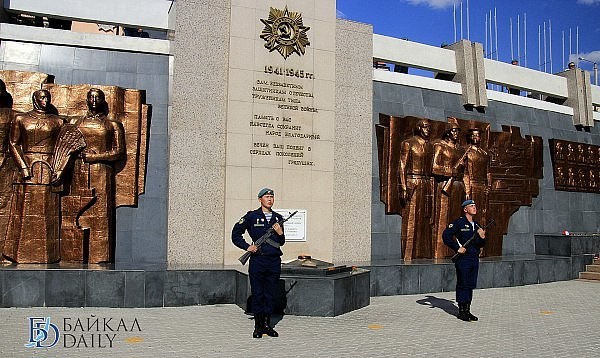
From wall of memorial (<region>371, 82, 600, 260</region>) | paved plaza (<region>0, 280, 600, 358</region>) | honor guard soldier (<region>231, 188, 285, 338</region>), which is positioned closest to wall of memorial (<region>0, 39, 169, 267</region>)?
paved plaza (<region>0, 280, 600, 358</region>)

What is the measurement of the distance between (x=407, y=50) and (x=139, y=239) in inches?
272

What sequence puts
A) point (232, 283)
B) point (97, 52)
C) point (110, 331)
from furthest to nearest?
point (97, 52)
point (232, 283)
point (110, 331)

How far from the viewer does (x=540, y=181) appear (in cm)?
1413

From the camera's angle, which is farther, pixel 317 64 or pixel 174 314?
pixel 317 64

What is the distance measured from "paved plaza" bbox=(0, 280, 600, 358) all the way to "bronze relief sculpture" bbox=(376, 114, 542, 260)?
3.12 m

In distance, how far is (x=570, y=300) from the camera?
9.30 metres

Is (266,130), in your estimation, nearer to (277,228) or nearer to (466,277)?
(277,228)

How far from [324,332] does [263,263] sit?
109 cm

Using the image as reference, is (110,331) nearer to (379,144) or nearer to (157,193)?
(157,193)

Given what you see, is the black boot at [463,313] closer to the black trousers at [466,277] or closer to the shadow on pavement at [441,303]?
the black trousers at [466,277]

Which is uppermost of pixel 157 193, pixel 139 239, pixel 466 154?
pixel 466 154

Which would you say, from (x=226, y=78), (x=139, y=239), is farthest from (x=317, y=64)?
(x=139, y=239)

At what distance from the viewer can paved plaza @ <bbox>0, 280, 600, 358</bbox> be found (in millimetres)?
5570

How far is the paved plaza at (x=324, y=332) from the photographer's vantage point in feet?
18.3
